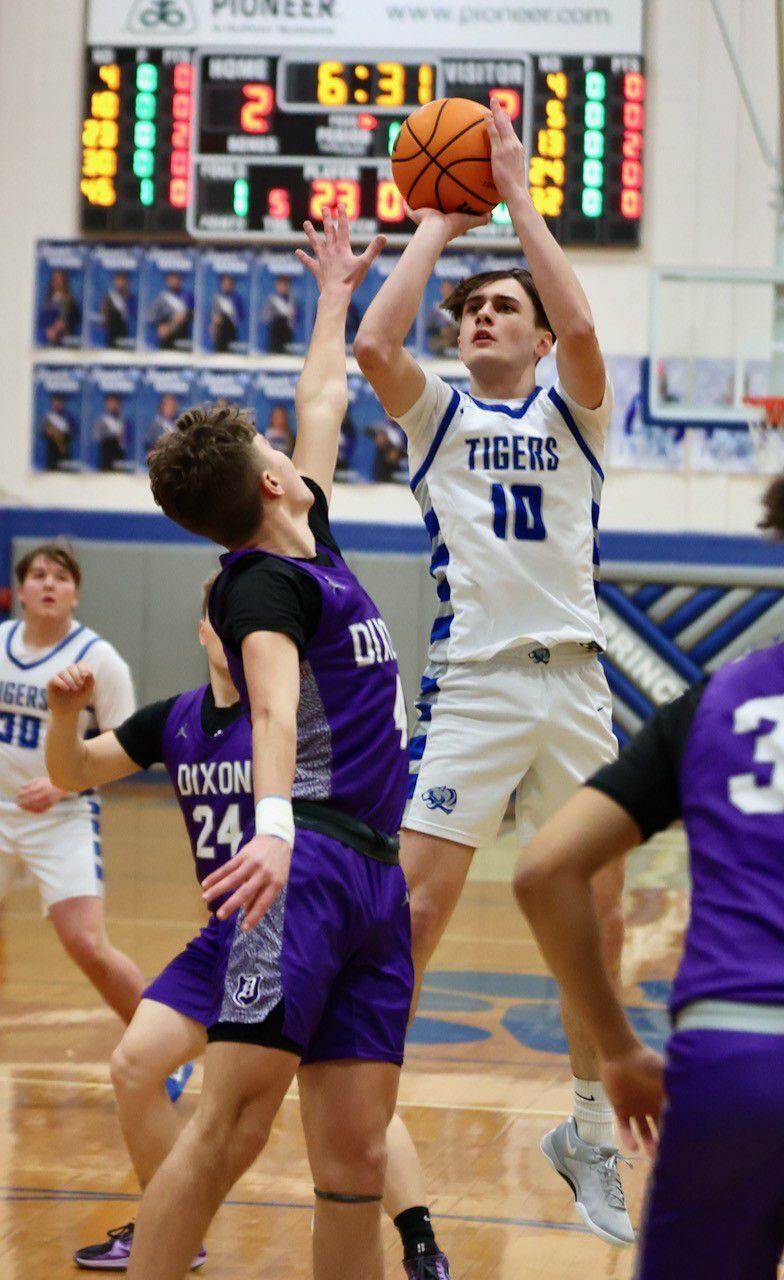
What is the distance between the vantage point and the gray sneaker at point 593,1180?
12.7 ft

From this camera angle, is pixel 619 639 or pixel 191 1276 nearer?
pixel 191 1276

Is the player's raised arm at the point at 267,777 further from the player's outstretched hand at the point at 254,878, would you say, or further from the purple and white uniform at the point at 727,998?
the purple and white uniform at the point at 727,998

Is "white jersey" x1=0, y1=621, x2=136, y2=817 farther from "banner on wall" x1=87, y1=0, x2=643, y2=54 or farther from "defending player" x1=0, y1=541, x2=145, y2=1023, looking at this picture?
"banner on wall" x1=87, y1=0, x2=643, y2=54

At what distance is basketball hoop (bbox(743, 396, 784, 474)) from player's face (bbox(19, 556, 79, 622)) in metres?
6.26

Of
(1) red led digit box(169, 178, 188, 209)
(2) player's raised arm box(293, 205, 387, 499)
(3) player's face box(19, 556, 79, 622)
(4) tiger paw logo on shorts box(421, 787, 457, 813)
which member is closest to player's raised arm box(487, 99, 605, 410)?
(2) player's raised arm box(293, 205, 387, 499)

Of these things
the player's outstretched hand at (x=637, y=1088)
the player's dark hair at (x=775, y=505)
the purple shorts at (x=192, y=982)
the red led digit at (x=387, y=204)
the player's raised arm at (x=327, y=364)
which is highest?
the red led digit at (x=387, y=204)

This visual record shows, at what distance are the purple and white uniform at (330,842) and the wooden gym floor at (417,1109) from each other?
1.22m

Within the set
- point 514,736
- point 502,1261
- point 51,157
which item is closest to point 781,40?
point 51,157

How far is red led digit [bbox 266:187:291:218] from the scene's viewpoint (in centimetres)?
1329

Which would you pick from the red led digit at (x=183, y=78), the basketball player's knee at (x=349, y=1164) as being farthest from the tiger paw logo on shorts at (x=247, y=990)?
the red led digit at (x=183, y=78)

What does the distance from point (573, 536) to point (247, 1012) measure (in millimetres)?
1825

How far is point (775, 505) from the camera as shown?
2170mm

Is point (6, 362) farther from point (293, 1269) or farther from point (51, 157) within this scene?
point (293, 1269)

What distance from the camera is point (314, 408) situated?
3666 mm
